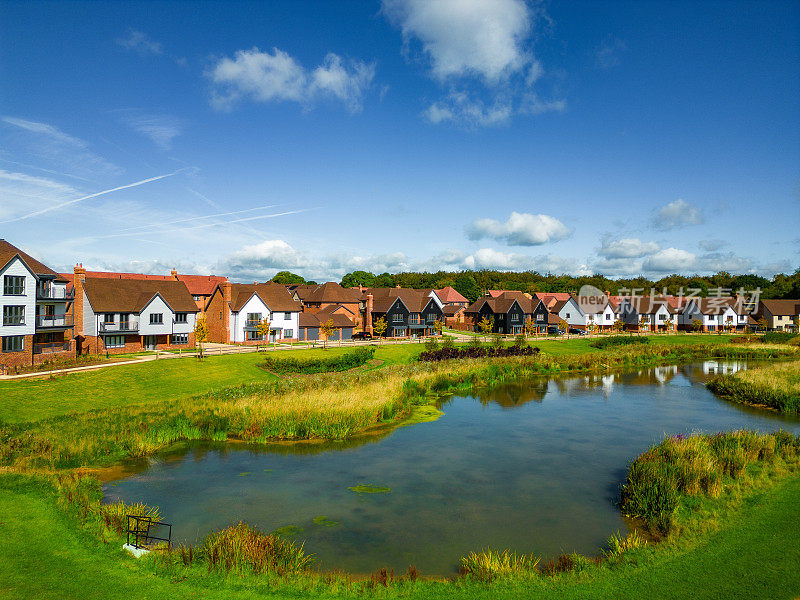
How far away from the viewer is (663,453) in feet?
66.4

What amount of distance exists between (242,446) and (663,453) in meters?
21.1

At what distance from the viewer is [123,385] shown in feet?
108

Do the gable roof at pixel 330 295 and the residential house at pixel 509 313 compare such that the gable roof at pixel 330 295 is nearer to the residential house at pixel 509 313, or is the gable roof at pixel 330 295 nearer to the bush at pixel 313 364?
the residential house at pixel 509 313

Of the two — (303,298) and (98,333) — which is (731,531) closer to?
(98,333)

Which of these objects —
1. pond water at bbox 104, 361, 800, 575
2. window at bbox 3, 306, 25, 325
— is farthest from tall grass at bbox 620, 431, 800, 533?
window at bbox 3, 306, 25, 325

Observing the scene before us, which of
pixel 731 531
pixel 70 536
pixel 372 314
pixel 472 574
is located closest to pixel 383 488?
Answer: pixel 472 574

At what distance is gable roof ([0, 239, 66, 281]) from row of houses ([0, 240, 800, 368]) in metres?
0.07

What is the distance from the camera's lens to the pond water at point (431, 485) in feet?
49.5

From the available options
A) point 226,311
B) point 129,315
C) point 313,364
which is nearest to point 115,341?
point 129,315

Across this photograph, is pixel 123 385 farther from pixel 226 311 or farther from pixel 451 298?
pixel 451 298

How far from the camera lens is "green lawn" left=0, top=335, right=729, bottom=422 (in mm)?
27092

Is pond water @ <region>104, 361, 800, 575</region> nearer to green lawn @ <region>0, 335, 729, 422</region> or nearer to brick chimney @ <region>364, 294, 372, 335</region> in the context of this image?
green lawn @ <region>0, 335, 729, 422</region>

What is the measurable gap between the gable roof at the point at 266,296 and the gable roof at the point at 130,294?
6.11 metres

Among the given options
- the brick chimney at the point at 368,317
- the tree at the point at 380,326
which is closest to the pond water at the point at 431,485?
the tree at the point at 380,326
